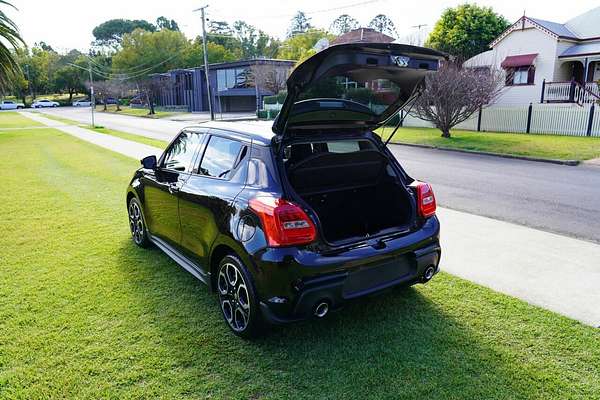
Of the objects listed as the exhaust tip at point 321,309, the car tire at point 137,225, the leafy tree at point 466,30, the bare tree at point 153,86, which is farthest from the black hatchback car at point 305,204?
the bare tree at point 153,86

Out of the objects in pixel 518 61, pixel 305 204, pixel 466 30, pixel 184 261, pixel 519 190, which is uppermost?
pixel 466 30

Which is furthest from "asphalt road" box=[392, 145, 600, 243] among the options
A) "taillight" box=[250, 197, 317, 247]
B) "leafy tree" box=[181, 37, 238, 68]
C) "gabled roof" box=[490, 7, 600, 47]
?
"leafy tree" box=[181, 37, 238, 68]

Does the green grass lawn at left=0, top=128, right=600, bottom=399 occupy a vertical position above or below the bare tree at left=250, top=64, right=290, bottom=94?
below

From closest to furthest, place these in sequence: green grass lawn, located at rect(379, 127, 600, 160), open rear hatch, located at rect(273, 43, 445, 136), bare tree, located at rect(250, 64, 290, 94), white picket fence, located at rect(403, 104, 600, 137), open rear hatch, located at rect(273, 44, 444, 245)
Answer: open rear hatch, located at rect(273, 43, 445, 136), open rear hatch, located at rect(273, 44, 444, 245), green grass lawn, located at rect(379, 127, 600, 160), white picket fence, located at rect(403, 104, 600, 137), bare tree, located at rect(250, 64, 290, 94)

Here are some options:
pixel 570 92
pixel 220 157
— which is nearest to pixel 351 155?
pixel 220 157

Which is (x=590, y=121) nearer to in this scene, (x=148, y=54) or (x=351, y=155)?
(x=351, y=155)

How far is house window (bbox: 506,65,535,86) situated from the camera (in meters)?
26.8

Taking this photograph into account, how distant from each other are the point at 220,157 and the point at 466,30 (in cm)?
3434

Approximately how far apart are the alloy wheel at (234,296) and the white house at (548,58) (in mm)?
25032

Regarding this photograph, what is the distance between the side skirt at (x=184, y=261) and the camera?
3.80m

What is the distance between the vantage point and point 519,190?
8.81 meters

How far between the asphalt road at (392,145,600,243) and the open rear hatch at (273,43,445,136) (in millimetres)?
3595

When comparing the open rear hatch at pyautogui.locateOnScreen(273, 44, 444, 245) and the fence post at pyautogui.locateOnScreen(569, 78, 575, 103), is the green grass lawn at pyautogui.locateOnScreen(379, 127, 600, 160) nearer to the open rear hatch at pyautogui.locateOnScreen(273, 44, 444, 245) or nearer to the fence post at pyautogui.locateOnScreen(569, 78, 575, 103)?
the fence post at pyautogui.locateOnScreen(569, 78, 575, 103)

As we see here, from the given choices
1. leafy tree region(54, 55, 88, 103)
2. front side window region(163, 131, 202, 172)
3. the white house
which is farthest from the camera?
leafy tree region(54, 55, 88, 103)
